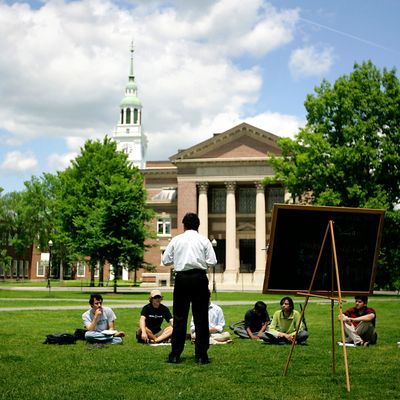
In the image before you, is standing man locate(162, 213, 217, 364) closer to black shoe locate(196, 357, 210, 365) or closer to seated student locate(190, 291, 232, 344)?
black shoe locate(196, 357, 210, 365)

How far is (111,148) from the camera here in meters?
54.6

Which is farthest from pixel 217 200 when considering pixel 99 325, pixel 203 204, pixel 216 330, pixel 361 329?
pixel 99 325

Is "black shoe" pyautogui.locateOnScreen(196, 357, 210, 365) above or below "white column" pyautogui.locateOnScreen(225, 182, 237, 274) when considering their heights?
below

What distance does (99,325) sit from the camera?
12.4 metres

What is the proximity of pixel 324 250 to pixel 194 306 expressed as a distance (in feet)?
7.06

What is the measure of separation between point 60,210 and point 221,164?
18010 mm

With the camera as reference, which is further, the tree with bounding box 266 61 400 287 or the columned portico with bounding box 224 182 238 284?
the columned portico with bounding box 224 182 238 284

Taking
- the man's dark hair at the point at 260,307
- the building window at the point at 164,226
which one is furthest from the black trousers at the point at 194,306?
the building window at the point at 164,226

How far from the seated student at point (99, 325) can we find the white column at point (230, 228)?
1994 inches

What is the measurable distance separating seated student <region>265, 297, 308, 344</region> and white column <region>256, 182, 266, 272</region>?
49.2 metres

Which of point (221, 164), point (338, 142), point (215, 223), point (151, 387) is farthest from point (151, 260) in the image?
point (151, 387)

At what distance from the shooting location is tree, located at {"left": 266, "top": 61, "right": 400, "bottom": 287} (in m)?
38.8

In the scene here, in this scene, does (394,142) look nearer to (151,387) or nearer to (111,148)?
(111,148)

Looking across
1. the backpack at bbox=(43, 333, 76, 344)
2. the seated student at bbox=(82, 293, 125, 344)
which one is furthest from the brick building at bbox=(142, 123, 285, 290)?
the backpack at bbox=(43, 333, 76, 344)
